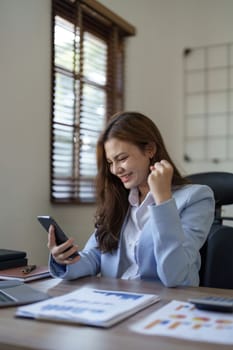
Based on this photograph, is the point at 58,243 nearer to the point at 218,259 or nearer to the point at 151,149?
the point at 151,149

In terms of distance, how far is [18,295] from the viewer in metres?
1.10

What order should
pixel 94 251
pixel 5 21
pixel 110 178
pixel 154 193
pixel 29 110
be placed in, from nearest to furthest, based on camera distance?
pixel 154 193
pixel 94 251
pixel 110 178
pixel 5 21
pixel 29 110

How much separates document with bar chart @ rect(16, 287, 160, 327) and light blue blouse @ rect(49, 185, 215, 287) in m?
0.20

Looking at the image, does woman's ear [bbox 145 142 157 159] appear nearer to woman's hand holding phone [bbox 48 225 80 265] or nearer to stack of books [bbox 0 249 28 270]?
woman's hand holding phone [bbox 48 225 80 265]

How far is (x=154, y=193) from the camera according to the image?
132 cm

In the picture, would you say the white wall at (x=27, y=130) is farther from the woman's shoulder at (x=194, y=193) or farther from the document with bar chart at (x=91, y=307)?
the document with bar chart at (x=91, y=307)

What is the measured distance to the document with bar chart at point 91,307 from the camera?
2.87 ft

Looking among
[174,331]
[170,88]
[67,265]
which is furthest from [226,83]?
[174,331]

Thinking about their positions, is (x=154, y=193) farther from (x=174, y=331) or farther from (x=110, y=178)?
(x=174, y=331)

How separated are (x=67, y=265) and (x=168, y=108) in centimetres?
217

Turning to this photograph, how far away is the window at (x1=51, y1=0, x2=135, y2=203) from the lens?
255 cm

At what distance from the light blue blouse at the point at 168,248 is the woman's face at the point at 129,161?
14 cm

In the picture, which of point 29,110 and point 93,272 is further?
point 29,110

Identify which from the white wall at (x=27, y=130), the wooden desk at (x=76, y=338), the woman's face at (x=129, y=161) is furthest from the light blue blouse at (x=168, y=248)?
the white wall at (x=27, y=130)
